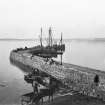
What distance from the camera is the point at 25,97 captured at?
1072 inches

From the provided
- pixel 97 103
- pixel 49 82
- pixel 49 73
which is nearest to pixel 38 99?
pixel 49 82

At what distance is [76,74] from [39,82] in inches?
335

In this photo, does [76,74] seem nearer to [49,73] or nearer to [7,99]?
[49,73]

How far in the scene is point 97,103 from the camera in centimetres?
2373

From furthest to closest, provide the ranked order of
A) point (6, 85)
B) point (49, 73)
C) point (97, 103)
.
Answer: point (49, 73), point (6, 85), point (97, 103)

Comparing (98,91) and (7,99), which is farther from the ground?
(98,91)

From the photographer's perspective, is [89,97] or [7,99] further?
[7,99]

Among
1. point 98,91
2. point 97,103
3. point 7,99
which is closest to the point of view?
point 97,103

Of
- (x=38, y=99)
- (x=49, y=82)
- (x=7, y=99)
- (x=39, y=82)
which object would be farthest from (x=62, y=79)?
(x=7, y=99)

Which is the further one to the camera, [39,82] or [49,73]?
[49,73]

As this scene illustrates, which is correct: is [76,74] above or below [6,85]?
above

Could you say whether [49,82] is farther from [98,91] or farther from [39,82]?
[98,91]

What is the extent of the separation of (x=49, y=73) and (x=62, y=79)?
7.55 metres

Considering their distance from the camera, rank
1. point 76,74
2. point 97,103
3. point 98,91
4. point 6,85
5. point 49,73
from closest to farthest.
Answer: point 97,103 → point 98,91 → point 76,74 → point 6,85 → point 49,73
